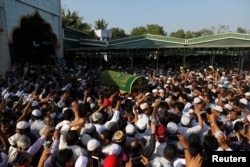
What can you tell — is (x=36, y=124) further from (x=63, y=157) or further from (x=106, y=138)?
(x=63, y=157)

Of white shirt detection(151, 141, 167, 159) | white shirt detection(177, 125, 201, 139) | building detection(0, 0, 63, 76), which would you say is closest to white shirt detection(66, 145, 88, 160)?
white shirt detection(151, 141, 167, 159)

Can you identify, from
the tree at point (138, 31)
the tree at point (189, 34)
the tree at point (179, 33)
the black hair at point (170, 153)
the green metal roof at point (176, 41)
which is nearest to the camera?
the black hair at point (170, 153)

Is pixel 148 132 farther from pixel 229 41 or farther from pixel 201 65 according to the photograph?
pixel 229 41

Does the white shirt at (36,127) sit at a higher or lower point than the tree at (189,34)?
lower

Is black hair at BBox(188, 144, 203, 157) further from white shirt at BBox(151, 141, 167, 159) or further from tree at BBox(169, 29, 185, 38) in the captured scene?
tree at BBox(169, 29, 185, 38)

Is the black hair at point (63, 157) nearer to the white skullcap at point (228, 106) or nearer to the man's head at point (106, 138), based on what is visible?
the man's head at point (106, 138)

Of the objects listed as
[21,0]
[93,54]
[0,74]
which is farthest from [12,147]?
[93,54]

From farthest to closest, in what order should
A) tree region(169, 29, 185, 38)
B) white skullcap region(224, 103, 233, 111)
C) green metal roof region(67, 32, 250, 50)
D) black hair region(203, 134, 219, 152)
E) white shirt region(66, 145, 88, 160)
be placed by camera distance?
tree region(169, 29, 185, 38) → green metal roof region(67, 32, 250, 50) → white skullcap region(224, 103, 233, 111) → black hair region(203, 134, 219, 152) → white shirt region(66, 145, 88, 160)

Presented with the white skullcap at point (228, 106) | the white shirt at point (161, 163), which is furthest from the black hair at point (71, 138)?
the white skullcap at point (228, 106)

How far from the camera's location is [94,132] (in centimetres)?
393

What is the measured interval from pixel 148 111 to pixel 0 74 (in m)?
10.3

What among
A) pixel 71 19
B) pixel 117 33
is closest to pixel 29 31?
pixel 71 19

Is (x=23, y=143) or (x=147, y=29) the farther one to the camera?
(x=147, y=29)

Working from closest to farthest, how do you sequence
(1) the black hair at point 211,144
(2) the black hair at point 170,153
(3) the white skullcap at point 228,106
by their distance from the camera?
(2) the black hair at point 170,153, (1) the black hair at point 211,144, (3) the white skullcap at point 228,106
